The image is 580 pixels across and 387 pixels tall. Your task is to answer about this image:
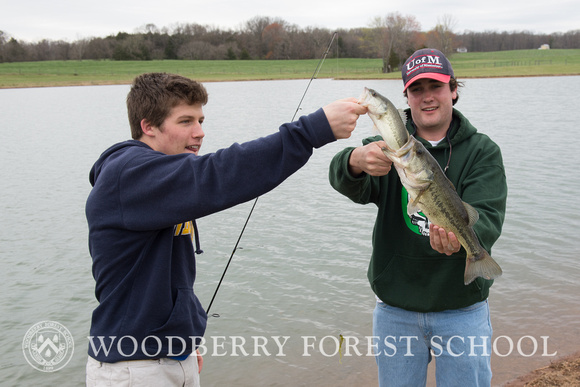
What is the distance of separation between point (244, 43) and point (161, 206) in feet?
343

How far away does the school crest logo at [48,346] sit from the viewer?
236 inches

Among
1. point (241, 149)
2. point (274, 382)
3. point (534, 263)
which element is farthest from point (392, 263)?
point (534, 263)

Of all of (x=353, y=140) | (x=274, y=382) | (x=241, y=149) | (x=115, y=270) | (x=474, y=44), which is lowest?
(x=274, y=382)

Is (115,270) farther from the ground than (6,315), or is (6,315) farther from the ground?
(115,270)

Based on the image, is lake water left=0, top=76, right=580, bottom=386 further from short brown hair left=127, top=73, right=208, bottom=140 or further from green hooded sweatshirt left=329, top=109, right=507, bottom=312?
short brown hair left=127, top=73, right=208, bottom=140

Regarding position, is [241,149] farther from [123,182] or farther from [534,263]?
[534,263]

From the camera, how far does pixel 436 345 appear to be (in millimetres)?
3074

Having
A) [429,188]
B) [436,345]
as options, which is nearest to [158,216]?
[429,188]

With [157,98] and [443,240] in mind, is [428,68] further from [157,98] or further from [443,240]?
[157,98]

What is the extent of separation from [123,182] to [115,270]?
0.44m

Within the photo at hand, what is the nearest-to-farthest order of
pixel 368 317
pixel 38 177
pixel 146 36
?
pixel 368 317
pixel 38 177
pixel 146 36

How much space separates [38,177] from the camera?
13.7m

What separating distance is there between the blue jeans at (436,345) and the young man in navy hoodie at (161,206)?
1.18 meters

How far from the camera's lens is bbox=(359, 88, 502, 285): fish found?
2.61 metres
